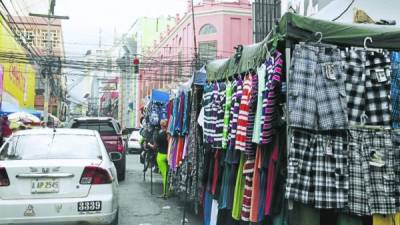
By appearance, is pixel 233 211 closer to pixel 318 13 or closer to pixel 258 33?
pixel 318 13

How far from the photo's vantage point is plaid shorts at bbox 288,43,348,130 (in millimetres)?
4156

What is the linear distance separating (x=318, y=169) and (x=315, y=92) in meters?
0.65

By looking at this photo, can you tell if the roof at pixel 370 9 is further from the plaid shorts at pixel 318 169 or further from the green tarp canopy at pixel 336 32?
the plaid shorts at pixel 318 169

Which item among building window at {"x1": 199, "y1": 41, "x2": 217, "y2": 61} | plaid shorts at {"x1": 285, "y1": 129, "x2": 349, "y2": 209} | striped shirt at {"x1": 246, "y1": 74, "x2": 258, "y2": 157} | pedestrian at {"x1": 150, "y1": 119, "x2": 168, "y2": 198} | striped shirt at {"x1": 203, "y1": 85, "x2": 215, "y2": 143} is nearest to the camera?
plaid shorts at {"x1": 285, "y1": 129, "x2": 349, "y2": 209}

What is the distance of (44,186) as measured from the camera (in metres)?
6.10

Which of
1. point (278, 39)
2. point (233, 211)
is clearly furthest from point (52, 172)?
point (278, 39)

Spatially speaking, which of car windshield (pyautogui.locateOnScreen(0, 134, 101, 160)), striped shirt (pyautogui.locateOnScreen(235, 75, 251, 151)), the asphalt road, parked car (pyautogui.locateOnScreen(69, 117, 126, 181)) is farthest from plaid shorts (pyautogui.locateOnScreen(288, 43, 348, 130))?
parked car (pyautogui.locateOnScreen(69, 117, 126, 181))

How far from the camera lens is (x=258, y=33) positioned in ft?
79.5

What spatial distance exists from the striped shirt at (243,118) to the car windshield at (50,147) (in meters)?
2.51

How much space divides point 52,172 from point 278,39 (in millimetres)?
3321

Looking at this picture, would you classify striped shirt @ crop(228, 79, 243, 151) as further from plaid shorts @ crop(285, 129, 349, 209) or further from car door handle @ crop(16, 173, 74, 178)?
car door handle @ crop(16, 173, 74, 178)

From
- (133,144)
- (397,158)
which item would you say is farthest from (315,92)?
(133,144)

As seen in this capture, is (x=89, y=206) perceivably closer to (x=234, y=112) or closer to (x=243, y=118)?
(x=234, y=112)

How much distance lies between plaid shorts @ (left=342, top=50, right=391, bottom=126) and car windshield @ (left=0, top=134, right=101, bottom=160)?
12.7ft
